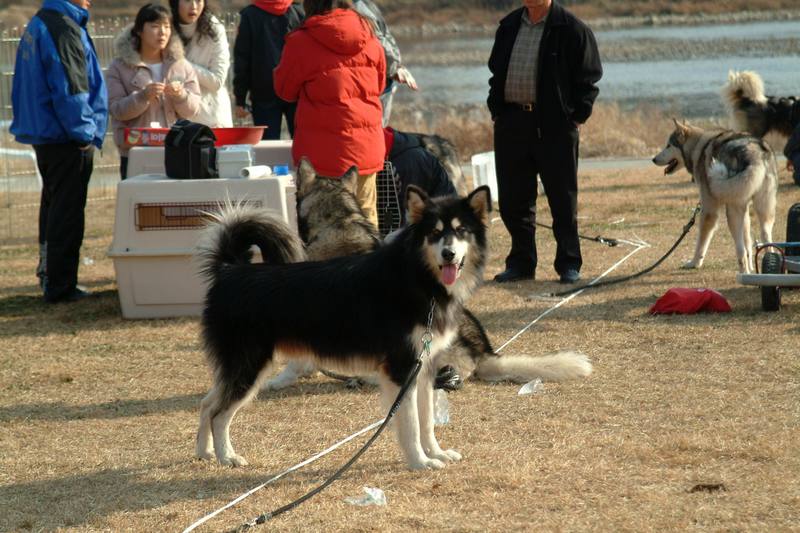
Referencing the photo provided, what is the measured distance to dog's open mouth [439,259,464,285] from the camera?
4.30 metres

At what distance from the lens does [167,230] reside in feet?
23.7

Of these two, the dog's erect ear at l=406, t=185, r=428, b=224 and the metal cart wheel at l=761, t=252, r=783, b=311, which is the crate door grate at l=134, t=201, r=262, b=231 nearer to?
the dog's erect ear at l=406, t=185, r=428, b=224

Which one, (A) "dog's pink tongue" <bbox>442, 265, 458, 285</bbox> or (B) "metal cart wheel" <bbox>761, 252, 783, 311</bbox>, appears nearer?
(A) "dog's pink tongue" <bbox>442, 265, 458, 285</bbox>

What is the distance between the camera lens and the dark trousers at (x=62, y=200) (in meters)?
7.81

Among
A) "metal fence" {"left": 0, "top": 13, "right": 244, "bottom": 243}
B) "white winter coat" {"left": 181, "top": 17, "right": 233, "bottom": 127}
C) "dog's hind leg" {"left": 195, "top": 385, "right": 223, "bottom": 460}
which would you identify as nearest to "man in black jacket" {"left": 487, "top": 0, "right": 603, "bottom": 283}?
"white winter coat" {"left": 181, "top": 17, "right": 233, "bottom": 127}

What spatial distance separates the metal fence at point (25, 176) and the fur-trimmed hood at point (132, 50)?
3005 millimetres

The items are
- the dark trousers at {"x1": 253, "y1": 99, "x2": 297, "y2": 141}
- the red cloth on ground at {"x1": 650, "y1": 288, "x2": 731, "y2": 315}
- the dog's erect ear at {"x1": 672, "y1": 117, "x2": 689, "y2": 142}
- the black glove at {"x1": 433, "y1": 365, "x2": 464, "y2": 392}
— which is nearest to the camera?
A: the black glove at {"x1": 433, "y1": 365, "x2": 464, "y2": 392}

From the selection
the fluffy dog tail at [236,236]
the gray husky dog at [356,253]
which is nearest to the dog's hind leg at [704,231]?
the gray husky dog at [356,253]

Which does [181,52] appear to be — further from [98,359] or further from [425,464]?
[425,464]

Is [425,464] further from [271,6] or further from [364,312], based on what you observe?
[271,6]

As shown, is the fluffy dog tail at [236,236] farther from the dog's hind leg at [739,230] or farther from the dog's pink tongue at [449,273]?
the dog's hind leg at [739,230]

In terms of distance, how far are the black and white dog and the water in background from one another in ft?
57.9

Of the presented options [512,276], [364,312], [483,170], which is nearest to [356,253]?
[364,312]

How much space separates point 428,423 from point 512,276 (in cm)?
393
